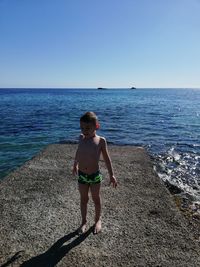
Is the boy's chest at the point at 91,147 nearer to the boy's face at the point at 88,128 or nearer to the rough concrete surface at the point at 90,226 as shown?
the boy's face at the point at 88,128

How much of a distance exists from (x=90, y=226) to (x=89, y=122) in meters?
2.10

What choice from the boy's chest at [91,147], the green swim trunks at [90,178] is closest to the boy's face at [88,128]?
the boy's chest at [91,147]

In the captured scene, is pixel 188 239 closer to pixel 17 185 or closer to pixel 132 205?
pixel 132 205

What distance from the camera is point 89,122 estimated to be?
5.37 metres

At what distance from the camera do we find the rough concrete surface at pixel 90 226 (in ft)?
17.1

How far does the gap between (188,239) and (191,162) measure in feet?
31.6

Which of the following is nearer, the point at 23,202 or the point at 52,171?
the point at 23,202

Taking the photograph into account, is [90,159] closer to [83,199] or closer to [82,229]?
[83,199]

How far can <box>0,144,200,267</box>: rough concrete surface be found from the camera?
205 inches

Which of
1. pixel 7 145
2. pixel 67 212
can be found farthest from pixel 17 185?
pixel 7 145

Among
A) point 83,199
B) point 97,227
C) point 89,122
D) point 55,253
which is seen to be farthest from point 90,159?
point 55,253

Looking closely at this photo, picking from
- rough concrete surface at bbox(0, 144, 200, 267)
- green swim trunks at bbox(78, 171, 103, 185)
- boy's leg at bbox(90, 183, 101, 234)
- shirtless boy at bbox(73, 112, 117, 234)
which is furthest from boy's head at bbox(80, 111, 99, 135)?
rough concrete surface at bbox(0, 144, 200, 267)

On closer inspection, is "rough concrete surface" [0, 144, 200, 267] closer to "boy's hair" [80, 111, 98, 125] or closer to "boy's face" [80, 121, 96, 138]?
"boy's face" [80, 121, 96, 138]

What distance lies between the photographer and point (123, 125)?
86.9 ft
